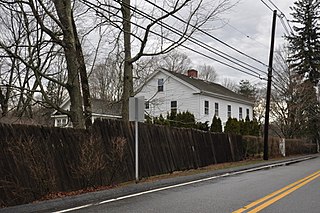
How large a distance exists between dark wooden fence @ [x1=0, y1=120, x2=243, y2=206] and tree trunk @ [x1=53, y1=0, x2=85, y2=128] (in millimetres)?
2152

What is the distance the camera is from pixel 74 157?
35.5 ft

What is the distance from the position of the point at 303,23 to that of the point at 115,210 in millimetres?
45572

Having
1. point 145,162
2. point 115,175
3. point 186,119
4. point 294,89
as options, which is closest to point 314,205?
point 115,175

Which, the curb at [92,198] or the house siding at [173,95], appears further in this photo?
the house siding at [173,95]

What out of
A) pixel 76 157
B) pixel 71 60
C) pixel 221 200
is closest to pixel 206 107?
pixel 71 60

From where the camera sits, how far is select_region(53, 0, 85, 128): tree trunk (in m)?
14.4

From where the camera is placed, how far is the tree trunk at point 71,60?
14430 mm

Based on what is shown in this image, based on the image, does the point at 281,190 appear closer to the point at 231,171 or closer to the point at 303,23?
the point at 231,171

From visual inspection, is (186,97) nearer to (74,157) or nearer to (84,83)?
(84,83)

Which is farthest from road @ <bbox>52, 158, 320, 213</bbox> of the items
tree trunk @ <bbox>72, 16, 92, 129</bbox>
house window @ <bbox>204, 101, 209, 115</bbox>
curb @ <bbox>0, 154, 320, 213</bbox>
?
house window @ <bbox>204, 101, 209, 115</bbox>

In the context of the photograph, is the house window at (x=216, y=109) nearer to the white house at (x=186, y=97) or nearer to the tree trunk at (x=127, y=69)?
the white house at (x=186, y=97)

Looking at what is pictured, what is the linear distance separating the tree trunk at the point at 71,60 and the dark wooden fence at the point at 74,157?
7.06 feet

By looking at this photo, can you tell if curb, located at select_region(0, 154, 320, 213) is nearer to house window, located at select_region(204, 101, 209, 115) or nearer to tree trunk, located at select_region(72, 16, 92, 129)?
tree trunk, located at select_region(72, 16, 92, 129)

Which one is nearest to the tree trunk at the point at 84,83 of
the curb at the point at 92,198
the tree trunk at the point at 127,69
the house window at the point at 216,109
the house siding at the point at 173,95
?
the tree trunk at the point at 127,69
